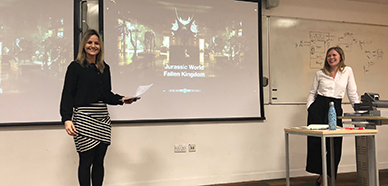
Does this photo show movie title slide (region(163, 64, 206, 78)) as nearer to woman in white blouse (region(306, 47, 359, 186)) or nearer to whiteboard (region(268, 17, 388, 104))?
whiteboard (region(268, 17, 388, 104))

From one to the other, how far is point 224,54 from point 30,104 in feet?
6.75

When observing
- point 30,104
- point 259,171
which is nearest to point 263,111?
point 259,171

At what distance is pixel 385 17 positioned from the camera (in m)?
4.10

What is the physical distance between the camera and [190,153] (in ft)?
10.7

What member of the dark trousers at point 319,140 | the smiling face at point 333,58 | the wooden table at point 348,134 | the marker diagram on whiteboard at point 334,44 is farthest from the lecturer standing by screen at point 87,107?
the marker diagram on whiteboard at point 334,44

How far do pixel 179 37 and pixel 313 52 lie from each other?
1.76 meters

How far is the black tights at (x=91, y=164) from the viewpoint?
201cm

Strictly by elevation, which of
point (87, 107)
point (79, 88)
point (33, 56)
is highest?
point (33, 56)

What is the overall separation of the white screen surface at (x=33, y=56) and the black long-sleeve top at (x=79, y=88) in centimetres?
94

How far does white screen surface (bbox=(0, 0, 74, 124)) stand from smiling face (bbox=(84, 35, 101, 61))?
2.99 ft

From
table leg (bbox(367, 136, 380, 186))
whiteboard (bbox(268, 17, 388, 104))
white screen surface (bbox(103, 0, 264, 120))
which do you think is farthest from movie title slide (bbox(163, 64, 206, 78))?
table leg (bbox(367, 136, 380, 186))

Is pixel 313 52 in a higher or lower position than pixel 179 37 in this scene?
lower

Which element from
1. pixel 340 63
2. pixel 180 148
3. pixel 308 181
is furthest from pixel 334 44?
pixel 180 148

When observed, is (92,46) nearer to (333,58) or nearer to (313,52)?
(333,58)
